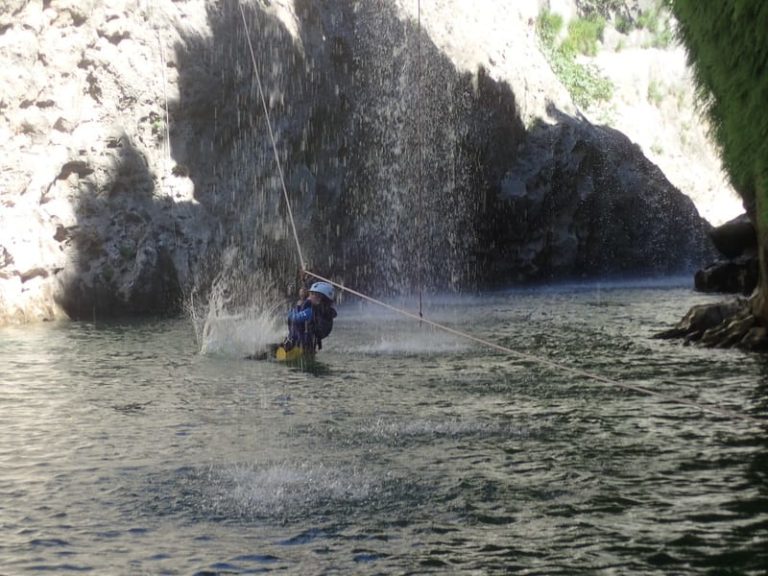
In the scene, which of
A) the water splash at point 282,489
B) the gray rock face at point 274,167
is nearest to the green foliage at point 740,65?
the water splash at point 282,489

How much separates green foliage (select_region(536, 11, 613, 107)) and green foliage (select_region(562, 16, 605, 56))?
1.01 m

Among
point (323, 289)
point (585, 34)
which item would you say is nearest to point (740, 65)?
point (323, 289)

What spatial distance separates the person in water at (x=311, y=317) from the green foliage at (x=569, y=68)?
37.2 meters

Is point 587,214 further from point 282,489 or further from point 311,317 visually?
point 282,489

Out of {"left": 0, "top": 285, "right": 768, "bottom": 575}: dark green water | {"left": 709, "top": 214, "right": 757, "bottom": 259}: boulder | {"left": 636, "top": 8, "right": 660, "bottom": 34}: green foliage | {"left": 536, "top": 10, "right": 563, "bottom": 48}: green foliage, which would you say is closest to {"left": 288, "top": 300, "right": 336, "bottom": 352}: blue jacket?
{"left": 0, "top": 285, "right": 768, "bottom": 575}: dark green water

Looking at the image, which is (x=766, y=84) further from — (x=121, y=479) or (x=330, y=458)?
(x=121, y=479)

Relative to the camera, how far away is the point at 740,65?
13.2m

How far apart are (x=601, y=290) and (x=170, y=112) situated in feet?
57.6

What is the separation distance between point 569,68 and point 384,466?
46725 mm

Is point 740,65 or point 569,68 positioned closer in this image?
point 740,65

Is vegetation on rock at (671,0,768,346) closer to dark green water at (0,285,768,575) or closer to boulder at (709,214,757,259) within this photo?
dark green water at (0,285,768,575)

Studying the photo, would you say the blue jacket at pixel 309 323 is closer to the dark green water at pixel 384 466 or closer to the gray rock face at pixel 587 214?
the dark green water at pixel 384 466

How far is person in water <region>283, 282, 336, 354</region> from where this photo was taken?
1817 cm

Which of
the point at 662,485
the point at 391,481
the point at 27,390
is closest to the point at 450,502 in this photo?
the point at 391,481
